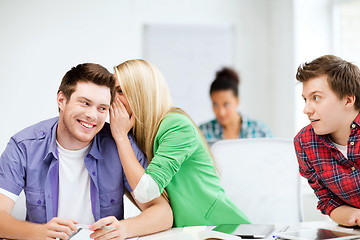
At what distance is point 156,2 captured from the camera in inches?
170

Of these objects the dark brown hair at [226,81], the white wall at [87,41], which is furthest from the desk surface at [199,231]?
the white wall at [87,41]

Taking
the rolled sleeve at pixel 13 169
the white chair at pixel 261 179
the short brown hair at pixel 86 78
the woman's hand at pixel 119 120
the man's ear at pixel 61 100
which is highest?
the short brown hair at pixel 86 78

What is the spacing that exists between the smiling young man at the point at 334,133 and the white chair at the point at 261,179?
1.48 ft

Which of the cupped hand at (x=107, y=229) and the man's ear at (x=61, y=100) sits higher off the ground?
the man's ear at (x=61, y=100)

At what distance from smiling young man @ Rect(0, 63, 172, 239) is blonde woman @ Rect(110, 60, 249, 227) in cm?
5

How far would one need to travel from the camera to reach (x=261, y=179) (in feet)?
6.94

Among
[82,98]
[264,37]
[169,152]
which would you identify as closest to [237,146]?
[169,152]

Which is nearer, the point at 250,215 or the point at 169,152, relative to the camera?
the point at 169,152

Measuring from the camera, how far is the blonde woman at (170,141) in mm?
1649

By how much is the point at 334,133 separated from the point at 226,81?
233 centimetres

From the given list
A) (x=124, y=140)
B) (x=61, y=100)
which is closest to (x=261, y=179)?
(x=124, y=140)

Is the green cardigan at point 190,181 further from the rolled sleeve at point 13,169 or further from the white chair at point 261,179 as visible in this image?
the rolled sleeve at point 13,169

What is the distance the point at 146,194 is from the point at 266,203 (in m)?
0.80

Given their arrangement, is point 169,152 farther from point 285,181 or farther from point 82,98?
point 285,181
